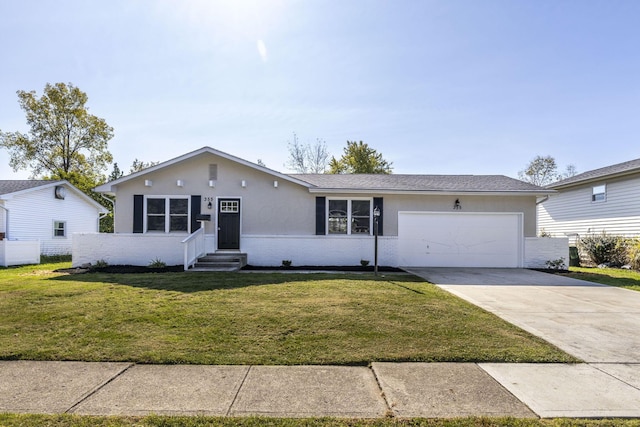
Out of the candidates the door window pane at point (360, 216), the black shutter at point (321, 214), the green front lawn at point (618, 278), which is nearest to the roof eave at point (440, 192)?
the black shutter at point (321, 214)

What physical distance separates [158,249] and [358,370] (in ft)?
34.0

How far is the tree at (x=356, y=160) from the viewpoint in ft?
99.9

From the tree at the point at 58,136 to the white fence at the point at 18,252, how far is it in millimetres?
12970

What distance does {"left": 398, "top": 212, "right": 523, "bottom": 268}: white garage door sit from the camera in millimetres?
13086

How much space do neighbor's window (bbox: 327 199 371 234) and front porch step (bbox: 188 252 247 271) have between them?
3.53 meters

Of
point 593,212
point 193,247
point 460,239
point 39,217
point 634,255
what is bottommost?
point 634,255

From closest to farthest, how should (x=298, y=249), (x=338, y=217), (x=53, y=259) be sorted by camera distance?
(x=298, y=249) → (x=338, y=217) → (x=53, y=259)

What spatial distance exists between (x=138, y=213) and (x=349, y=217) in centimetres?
793

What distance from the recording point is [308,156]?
107 ft

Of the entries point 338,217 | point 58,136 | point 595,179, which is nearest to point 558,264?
point 595,179

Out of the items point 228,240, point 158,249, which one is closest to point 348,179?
point 228,240

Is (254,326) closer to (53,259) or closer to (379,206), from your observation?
(379,206)

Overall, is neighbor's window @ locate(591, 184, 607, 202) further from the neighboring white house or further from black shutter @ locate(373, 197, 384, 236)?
the neighboring white house

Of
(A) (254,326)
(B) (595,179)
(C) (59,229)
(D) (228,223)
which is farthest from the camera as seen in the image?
(C) (59,229)
